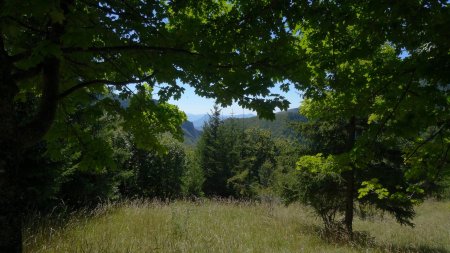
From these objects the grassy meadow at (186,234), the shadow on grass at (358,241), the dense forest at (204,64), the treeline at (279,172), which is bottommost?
the shadow on grass at (358,241)

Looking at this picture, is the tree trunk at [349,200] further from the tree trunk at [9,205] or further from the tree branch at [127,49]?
the tree trunk at [9,205]

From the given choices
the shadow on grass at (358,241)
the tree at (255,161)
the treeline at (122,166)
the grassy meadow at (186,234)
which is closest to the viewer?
the treeline at (122,166)

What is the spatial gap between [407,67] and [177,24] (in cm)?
291

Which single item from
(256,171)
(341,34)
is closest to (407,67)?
(341,34)

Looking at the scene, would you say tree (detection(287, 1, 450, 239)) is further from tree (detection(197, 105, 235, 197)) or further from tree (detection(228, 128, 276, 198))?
tree (detection(197, 105, 235, 197))

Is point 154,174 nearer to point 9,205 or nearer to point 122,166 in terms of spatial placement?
point 122,166

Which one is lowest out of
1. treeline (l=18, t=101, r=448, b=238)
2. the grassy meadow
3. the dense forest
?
the grassy meadow

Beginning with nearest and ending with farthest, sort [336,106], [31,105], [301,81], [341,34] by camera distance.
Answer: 1. [301,81]
2. [341,34]
3. [336,106]
4. [31,105]

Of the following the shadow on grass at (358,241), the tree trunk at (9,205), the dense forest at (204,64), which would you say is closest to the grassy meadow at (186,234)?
the shadow on grass at (358,241)

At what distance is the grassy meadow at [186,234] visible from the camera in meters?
6.72

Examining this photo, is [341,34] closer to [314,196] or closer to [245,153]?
[314,196]

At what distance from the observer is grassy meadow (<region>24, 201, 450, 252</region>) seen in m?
6.72

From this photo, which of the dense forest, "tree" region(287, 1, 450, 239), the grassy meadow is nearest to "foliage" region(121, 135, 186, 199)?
the grassy meadow

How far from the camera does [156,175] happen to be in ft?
61.7
